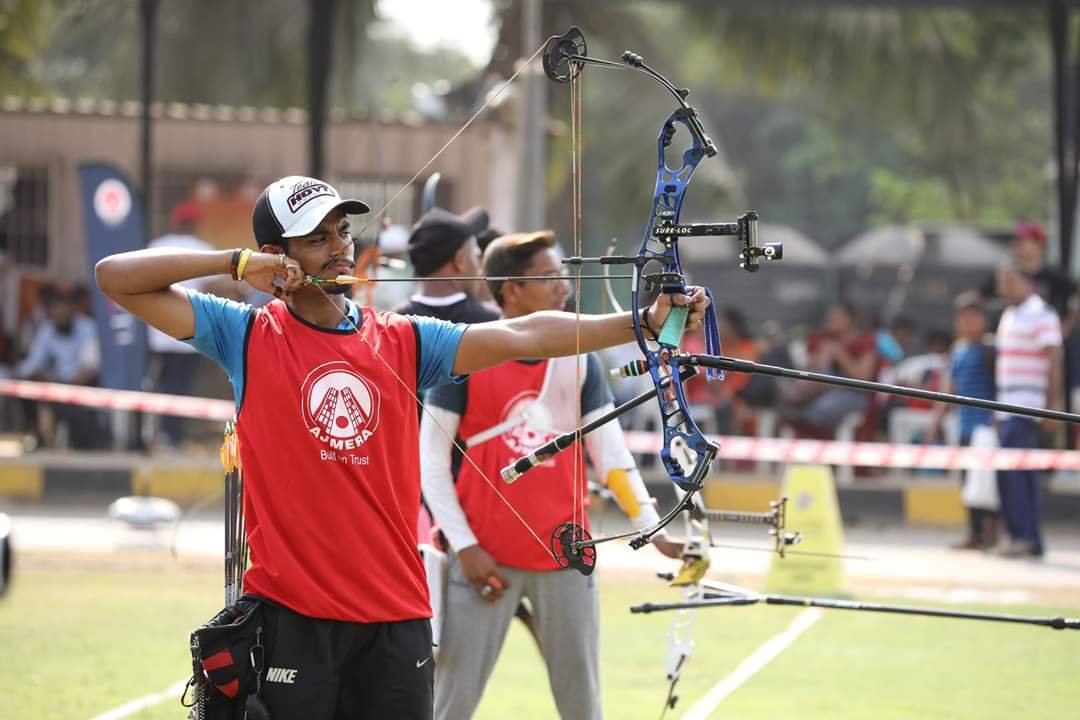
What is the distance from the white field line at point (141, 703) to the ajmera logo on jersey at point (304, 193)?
12.1ft

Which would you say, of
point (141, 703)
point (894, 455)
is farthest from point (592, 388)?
point (894, 455)

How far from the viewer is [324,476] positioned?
4.54 meters

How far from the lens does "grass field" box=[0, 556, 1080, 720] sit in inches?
320

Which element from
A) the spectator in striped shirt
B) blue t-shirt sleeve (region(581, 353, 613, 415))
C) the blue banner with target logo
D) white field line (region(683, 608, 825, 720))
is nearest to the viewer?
blue t-shirt sleeve (region(581, 353, 613, 415))

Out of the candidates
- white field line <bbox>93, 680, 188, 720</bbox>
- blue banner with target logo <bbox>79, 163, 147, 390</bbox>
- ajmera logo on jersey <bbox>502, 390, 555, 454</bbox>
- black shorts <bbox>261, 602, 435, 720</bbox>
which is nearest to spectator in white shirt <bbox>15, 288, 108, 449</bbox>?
blue banner with target logo <bbox>79, 163, 147, 390</bbox>

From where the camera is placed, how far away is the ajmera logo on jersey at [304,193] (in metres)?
4.62

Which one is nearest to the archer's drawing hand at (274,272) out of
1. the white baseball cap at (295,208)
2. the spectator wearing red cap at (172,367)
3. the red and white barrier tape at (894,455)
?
the white baseball cap at (295,208)

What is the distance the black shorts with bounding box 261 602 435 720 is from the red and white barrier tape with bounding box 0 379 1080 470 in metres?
7.66

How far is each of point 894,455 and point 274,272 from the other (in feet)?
36.8

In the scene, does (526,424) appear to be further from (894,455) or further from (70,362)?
(70,362)

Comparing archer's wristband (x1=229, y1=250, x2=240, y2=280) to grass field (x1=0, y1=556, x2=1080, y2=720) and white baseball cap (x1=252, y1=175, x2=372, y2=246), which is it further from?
grass field (x1=0, y1=556, x2=1080, y2=720)

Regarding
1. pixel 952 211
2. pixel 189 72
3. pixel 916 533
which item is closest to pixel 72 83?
pixel 189 72

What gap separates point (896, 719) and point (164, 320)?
15.2 ft

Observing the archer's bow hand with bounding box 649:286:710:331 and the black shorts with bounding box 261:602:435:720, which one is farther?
the black shorts with bounding box 261:602:435:720
